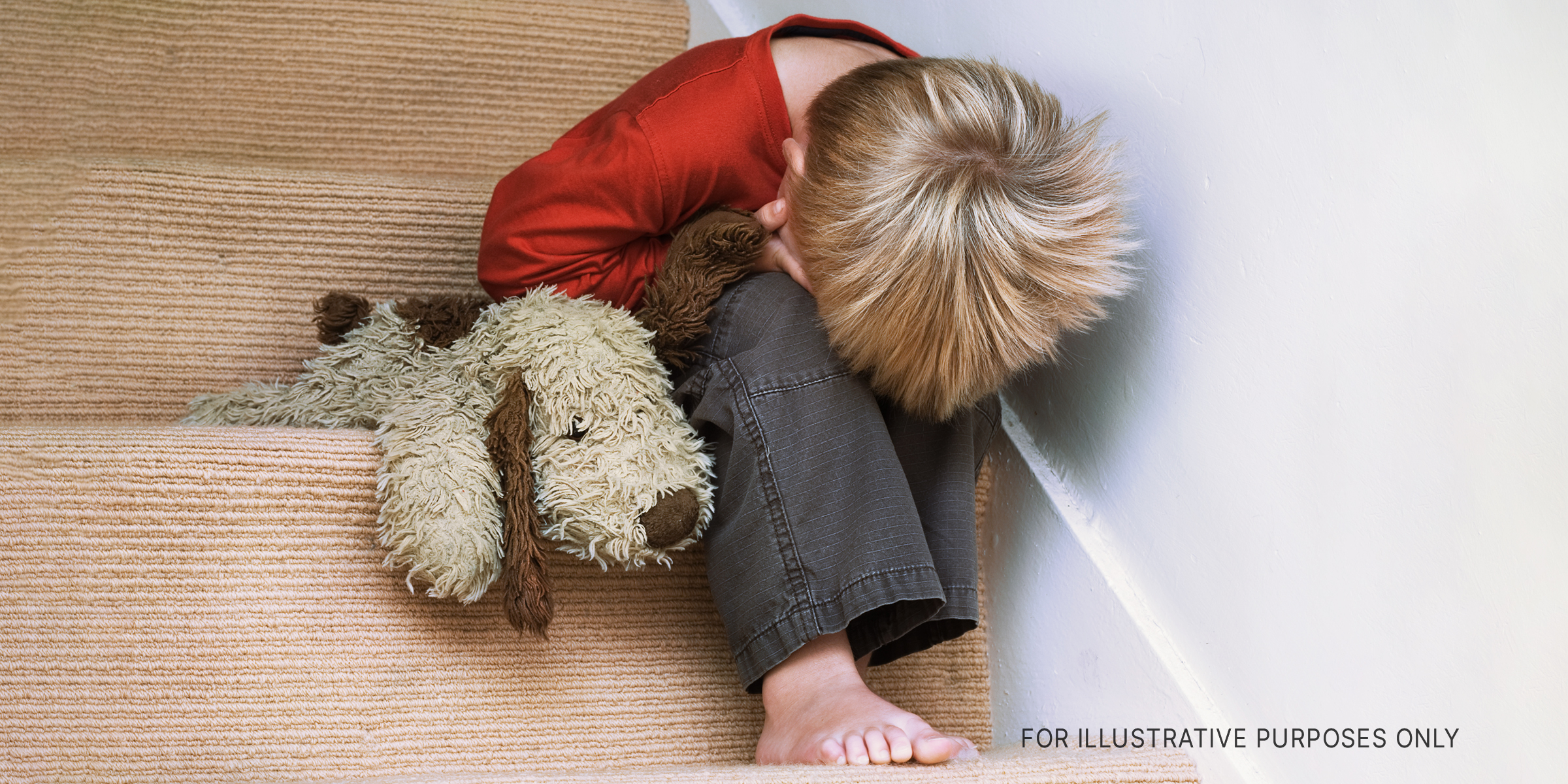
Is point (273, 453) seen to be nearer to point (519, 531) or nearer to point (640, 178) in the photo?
point (519, 531)

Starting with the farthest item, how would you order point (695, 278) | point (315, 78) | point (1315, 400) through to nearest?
1. point (315, 78)
2. point (695, 278)
3. point (1315, 400)

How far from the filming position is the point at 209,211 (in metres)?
0.87

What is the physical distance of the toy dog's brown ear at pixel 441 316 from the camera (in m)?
0.79

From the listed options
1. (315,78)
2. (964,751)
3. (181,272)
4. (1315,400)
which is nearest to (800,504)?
(964,751)

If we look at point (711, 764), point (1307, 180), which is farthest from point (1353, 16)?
point (711, 764)

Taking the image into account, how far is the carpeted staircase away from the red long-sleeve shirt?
16cm

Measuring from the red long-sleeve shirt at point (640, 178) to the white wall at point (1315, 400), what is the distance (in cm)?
23

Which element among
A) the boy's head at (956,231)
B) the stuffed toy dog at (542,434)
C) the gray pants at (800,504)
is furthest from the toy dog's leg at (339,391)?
the boy's head at (956,231)

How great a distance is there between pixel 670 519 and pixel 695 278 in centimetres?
19

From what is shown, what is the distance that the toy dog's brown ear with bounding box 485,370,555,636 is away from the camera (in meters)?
0.67

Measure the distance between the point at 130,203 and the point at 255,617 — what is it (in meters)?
0.41

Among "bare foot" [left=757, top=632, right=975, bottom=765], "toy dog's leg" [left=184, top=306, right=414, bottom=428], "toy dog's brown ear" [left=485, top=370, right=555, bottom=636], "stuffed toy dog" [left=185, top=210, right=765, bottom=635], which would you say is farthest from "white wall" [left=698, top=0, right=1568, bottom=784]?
"toy dog's leg" [left=184, top=306, right=414, bottom=428]

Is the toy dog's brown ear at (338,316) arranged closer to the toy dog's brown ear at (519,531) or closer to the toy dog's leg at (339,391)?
the toy dog's leg at (339,391)

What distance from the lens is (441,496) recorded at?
651mm
